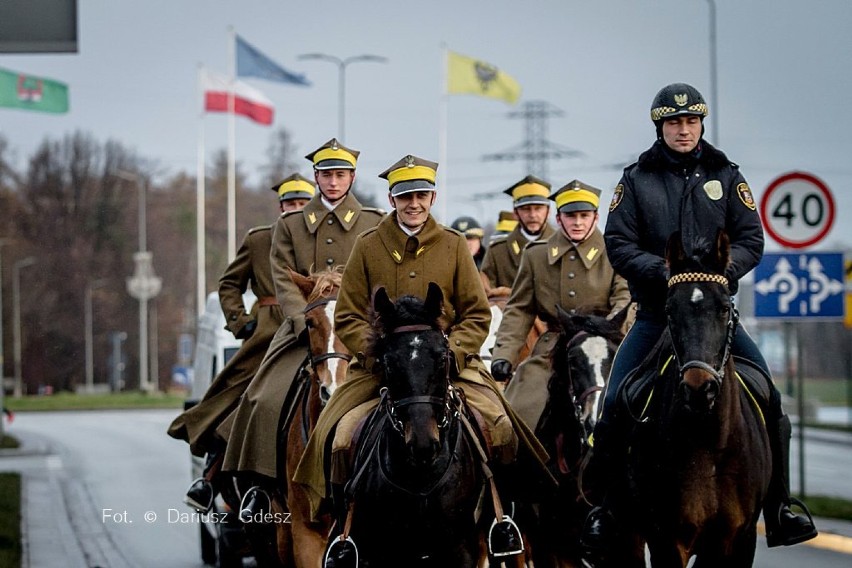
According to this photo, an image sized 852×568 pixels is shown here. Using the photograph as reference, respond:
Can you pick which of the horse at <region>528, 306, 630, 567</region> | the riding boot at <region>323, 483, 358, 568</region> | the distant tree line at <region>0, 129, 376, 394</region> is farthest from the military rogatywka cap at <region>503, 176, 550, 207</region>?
the distant tree line at <region>0, 129, 376, 394</region>

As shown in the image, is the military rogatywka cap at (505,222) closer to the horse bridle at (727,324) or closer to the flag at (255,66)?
the horse bridle at (727,324)

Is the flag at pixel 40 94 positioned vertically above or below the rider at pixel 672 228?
above

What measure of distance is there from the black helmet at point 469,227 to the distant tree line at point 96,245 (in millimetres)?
68757

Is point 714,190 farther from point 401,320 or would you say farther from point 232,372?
point 232,372

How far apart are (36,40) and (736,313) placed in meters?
4.80

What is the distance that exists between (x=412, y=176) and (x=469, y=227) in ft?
29.5

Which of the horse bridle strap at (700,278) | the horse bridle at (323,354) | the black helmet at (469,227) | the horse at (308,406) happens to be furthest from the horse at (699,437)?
the black helmet at (469,227)

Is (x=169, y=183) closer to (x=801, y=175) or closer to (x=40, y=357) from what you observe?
(x=40, y=357)

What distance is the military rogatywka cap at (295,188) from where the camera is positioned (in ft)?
48.4

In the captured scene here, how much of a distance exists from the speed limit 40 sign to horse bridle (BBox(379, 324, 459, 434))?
10.5m

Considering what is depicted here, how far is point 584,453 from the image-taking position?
439 inches

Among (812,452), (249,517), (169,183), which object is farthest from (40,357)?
(249,517)

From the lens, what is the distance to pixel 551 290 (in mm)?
12719

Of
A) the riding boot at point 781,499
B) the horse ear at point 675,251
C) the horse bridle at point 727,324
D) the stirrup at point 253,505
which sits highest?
the horse ear at point 675,251
